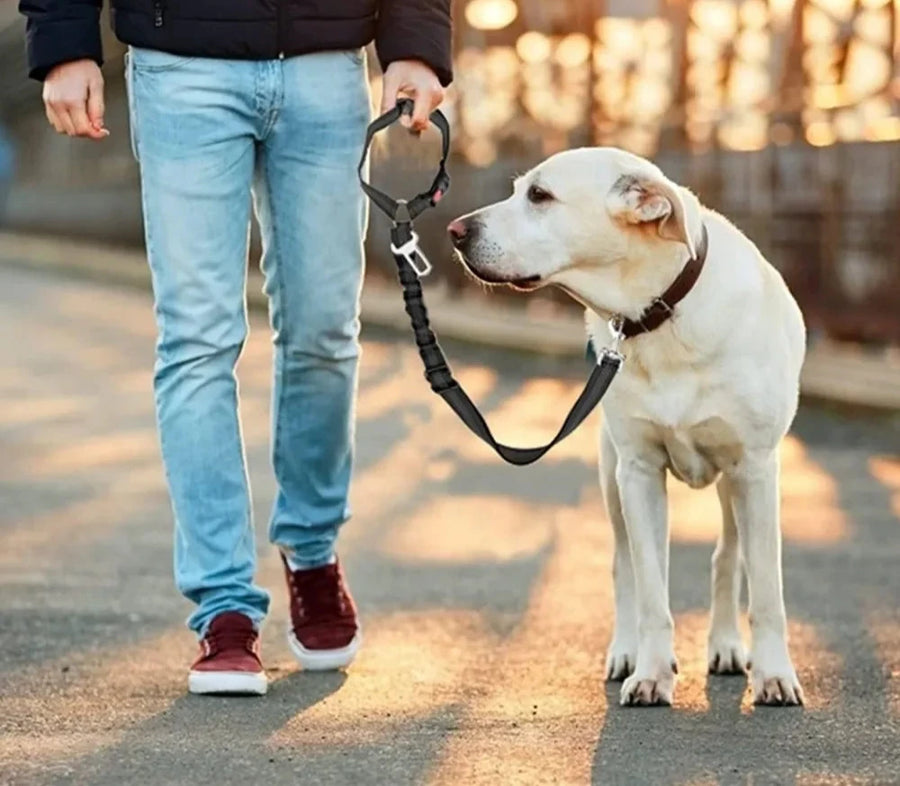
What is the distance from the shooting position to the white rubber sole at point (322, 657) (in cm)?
502

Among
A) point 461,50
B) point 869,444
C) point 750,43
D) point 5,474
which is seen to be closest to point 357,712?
point 5,474

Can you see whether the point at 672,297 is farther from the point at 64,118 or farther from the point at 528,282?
the point at 64,118

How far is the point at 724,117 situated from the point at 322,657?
11717mm

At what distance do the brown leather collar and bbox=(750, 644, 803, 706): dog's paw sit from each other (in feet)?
2.28

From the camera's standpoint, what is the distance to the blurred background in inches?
547

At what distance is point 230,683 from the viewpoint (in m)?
4.63

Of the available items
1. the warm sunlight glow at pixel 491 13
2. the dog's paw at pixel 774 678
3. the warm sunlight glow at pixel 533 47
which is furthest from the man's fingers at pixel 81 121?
the warm sunlight glow at pixel 491 13

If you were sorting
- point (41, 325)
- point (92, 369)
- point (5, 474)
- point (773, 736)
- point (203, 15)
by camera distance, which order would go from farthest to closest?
point (41, 325) < point (92, 369) < point (5, 474) < point (203, 15) < point (773, 736)

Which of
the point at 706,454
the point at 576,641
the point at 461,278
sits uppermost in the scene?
the point at 706,454

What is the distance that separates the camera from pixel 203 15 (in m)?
4.68

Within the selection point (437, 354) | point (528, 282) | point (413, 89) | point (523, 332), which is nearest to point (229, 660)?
point (437, 354)

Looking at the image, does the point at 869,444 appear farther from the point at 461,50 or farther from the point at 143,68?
the point at 461,50

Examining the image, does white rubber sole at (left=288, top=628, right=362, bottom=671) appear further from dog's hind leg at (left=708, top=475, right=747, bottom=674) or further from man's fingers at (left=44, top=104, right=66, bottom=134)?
man's fingers at (left=44, top=104, right=66, bottom=134)

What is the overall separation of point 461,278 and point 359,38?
1549 centimetres
